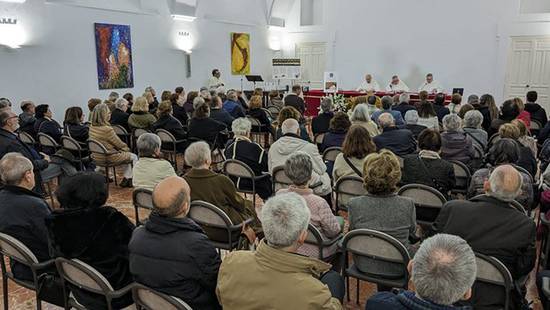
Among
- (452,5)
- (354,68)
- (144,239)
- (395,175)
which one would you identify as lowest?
(144,239)

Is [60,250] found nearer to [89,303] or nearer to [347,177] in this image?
[89,303]

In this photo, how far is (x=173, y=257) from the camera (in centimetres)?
222

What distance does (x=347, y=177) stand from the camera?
4031 mm

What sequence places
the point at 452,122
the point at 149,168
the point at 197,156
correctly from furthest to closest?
1. the point at 452,122
2. the point at 149,168
3. the point at 197,156

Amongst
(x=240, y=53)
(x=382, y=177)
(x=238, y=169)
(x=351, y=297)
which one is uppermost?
(x=240, y=53)

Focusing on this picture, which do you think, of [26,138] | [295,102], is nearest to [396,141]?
[295,102]

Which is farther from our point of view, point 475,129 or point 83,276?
point 475,129

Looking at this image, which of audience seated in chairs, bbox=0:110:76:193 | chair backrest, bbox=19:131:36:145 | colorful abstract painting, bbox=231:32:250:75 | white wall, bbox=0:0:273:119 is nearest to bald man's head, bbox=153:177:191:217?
audience seated in chairs, bbox=0:110:76:193

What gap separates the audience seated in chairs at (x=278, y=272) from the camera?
73.4 inches

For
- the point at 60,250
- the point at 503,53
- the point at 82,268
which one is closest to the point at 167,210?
the point at 82,268

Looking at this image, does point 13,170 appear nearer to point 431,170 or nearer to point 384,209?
point 384,209

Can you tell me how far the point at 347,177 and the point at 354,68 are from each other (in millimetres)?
11975

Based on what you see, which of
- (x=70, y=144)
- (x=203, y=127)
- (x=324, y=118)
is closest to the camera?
(x=70, y=144)

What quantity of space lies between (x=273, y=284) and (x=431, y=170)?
266 centimetres
